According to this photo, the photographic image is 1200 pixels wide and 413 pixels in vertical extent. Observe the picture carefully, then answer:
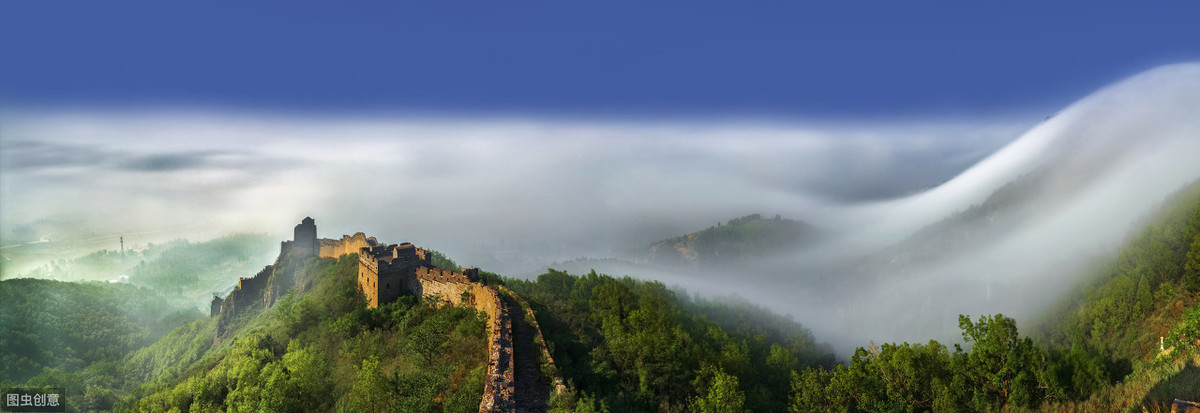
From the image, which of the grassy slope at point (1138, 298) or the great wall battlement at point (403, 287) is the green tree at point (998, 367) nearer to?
the grassy slope at point (1138, 298)

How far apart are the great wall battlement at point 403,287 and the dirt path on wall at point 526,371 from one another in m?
0.50

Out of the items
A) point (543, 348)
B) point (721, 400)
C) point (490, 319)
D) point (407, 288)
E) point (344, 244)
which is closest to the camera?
point (543, 348)

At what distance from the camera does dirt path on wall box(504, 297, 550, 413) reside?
21508 millimetres

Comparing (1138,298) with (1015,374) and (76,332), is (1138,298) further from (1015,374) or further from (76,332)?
(76,332)

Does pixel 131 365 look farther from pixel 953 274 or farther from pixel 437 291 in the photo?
pixel 953 274

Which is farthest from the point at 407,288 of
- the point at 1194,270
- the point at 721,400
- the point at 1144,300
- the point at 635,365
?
the point at 1144,300

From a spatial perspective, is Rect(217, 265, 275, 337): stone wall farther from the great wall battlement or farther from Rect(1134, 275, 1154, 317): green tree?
Rect(1134, 275, 1154, 317): green tree

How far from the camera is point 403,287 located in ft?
140

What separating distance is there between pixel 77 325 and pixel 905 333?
15997cm

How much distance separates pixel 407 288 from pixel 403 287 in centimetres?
29

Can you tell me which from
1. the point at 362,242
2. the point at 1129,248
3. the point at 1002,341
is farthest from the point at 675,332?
the point at 1129,248

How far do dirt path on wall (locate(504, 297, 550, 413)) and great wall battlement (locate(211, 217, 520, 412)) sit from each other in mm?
496

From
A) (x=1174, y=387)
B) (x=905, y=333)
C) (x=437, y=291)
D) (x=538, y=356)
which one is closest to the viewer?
(x=1174, y=387)

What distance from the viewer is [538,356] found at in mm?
26219
